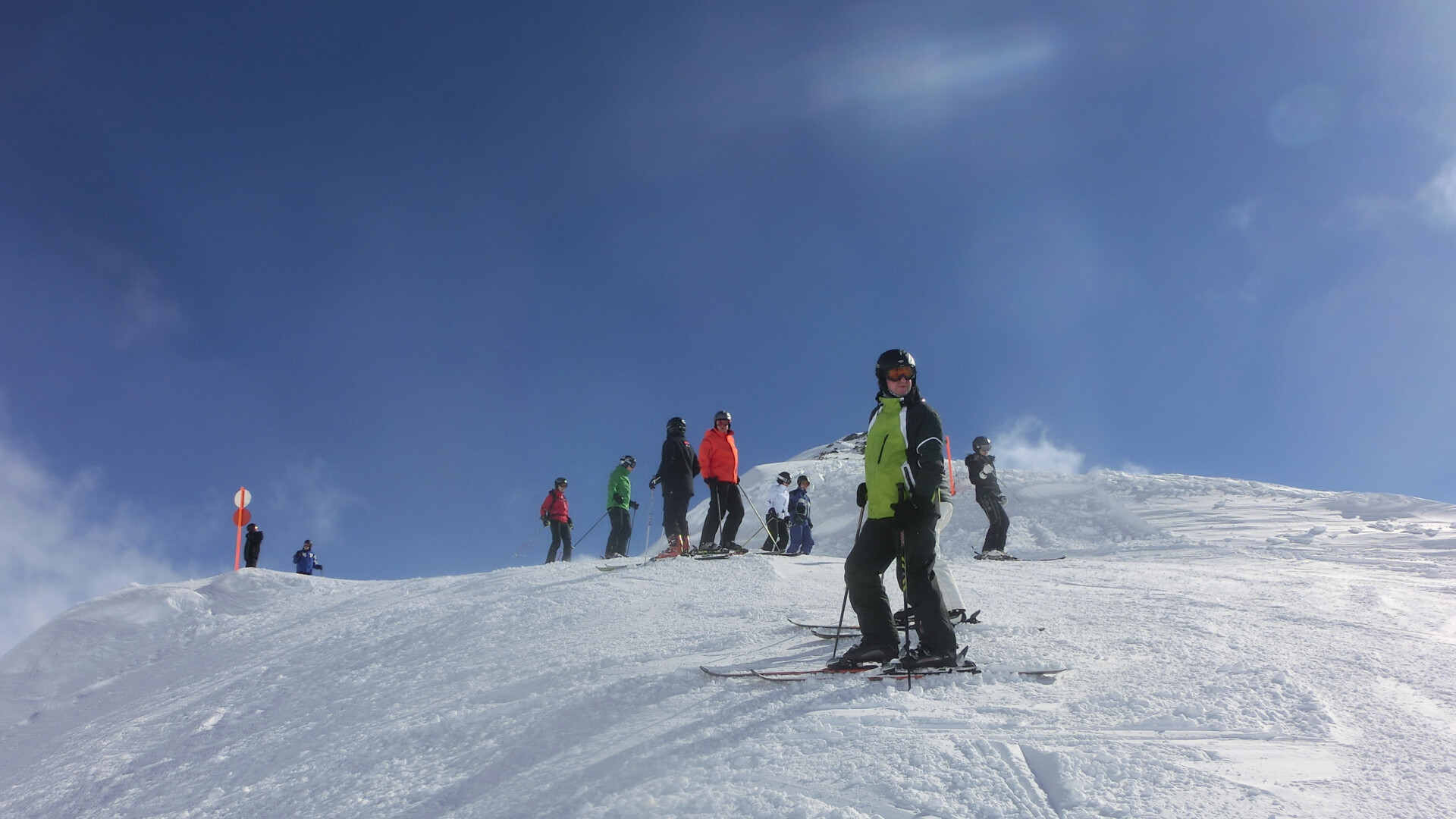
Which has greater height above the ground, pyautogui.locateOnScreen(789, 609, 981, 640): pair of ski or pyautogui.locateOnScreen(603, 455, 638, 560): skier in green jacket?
pyautogui.locateOnScreen(603, 455, 638, 560): skier in green jacket

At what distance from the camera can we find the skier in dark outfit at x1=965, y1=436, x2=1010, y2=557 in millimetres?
11500

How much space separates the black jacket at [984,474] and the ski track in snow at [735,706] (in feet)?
8.82

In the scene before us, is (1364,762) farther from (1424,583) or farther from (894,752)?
(1424,583)

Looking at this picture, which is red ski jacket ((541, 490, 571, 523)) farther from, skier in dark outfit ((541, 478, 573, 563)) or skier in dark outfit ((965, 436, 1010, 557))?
skier in dark outfit ((965, 436, 1010, 557))

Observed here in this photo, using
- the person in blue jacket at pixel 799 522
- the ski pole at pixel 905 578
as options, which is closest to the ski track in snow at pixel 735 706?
the ski pole at pixel 905 578

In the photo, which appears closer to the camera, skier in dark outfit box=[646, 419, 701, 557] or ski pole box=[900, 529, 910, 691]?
ski pole box=[900, 529, 910, 691]

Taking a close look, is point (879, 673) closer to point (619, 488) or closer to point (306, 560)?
point (619, 488)

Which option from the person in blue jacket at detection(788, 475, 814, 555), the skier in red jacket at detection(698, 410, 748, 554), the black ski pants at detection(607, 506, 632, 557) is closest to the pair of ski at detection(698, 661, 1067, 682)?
the skier in red jacket at detection(698, 410, 748, 554)

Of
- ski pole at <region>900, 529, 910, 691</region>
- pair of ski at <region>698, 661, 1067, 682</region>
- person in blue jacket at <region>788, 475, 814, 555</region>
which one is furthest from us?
person in blue jacket at <region>788, 475, 814, 555</region>

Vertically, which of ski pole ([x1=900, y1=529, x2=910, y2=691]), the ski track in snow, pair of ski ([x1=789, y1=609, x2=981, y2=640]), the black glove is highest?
the black glove

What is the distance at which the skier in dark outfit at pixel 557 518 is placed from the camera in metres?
13.5

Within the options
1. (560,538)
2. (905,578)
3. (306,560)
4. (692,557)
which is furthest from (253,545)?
(905,578)

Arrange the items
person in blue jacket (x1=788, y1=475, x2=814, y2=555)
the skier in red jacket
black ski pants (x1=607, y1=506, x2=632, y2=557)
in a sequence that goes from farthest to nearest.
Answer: person in blue jacket (x1=788, y1=475, x2=814, y2=555)
black ski pants (x1=607, y1=506, x2=632, y2=557)
the skier in red jacket

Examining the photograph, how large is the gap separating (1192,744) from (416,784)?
10.8 ft
